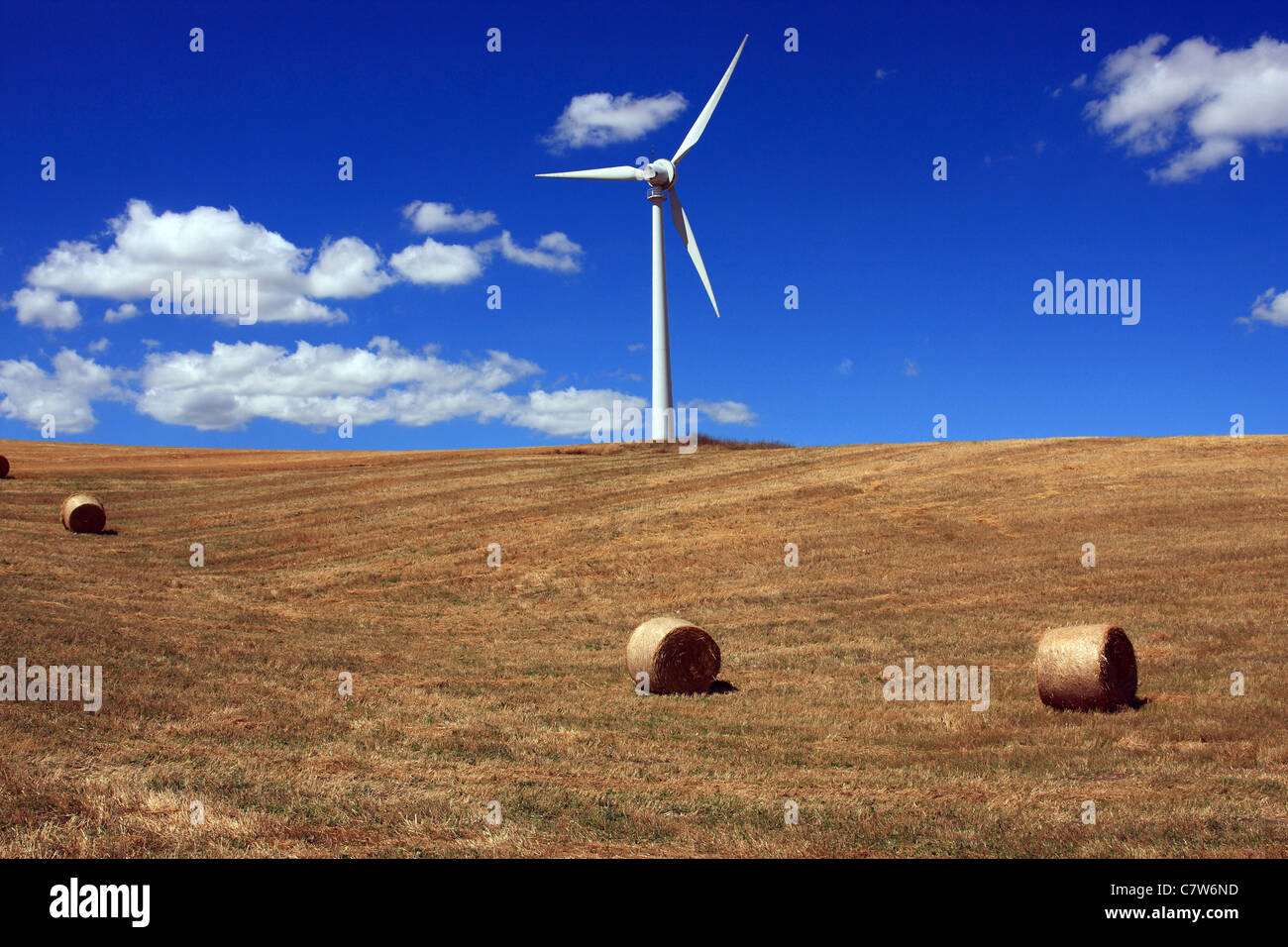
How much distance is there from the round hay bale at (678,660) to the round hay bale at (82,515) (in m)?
24.4

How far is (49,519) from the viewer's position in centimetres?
3444

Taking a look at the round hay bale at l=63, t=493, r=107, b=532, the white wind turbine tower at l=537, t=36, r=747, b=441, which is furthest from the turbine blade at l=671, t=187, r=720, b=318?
the round hay bale at l=63, t=493, r=107, b=532

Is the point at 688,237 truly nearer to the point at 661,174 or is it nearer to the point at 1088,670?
the point at 661,174

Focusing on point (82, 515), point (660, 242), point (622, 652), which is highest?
point (660, 242)

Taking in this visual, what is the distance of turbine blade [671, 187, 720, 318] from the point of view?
49219 mm

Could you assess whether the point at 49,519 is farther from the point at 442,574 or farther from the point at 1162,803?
the point at 1162,803

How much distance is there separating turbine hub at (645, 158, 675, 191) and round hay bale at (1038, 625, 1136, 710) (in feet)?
134

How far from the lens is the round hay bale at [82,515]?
32.0m

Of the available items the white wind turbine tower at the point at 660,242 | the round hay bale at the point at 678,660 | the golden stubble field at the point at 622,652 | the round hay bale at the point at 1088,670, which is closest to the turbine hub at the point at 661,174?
the white wind turbine tower at the point at 660,242

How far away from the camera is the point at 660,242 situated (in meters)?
50.5

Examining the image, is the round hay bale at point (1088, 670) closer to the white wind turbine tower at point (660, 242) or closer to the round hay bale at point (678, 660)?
the round hay bale at point (678, 660)

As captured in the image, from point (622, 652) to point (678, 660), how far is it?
357cm

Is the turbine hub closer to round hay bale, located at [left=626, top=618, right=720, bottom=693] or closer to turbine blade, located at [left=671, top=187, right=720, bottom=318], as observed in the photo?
turbine blade, located at [left=671, top=187, right=720, bottom=318]

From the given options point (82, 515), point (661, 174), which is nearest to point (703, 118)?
point (661, 174)
